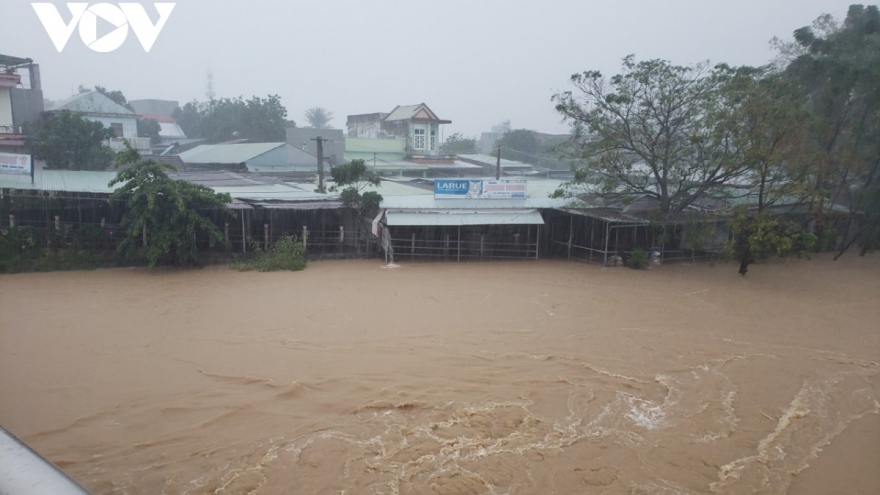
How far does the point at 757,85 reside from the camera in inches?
523

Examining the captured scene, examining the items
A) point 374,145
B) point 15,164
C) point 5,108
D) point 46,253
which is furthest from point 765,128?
point 5,108

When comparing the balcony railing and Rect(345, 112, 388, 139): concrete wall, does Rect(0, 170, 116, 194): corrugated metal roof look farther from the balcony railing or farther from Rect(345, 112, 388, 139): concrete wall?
Rect(345, 112, 388, 139): concrete wall

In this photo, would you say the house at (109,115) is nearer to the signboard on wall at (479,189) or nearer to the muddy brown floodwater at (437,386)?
the muddy brown floodwater at (437,386)

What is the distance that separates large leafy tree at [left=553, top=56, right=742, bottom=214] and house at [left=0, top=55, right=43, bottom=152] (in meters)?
17.3

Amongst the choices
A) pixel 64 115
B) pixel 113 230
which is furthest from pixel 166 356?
pixel 64 115

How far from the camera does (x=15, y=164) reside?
544 inches

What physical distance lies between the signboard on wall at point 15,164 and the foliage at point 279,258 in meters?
5.65

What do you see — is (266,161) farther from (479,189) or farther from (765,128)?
(765,128)

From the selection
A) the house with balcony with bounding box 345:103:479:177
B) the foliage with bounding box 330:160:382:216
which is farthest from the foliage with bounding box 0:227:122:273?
the house with balcony with bounding box 345:103:479:177

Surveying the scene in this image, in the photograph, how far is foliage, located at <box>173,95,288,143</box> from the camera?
33.7m

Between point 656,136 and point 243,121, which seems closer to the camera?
point 656,136

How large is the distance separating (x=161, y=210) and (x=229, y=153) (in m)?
14.6

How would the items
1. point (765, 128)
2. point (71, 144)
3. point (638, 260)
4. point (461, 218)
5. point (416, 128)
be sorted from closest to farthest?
point (765, 128) → point (638, 260) → point (461, 218) → point (71, 144) → point (416, 128)

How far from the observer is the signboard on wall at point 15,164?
44.9 feet
